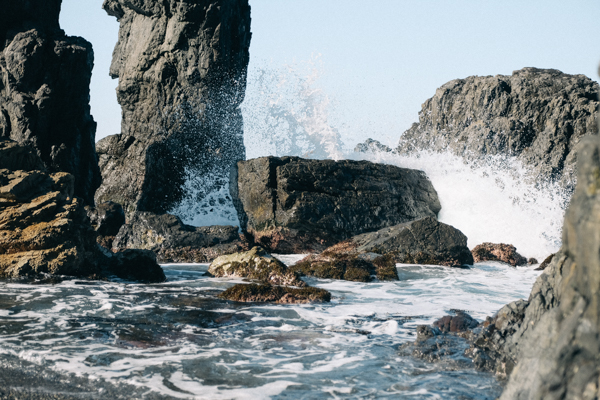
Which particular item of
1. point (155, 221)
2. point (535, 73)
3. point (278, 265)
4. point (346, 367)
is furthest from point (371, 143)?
point (346, 367)

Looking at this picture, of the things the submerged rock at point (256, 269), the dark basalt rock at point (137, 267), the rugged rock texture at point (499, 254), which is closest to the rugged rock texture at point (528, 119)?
the rugged rock texture at point (499, 254)

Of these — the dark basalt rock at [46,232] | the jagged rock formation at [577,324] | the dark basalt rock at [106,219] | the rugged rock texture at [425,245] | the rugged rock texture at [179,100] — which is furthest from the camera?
the rugged rock texture at [179,100]

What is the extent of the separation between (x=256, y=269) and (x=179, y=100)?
15.1m

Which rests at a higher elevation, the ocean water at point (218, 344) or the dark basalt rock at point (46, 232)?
the dark basalt rock at point (46, 232)

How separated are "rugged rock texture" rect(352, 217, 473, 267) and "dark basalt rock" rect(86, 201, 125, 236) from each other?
344 inches

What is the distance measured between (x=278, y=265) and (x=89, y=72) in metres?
13.5

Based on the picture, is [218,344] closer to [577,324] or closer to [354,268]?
[577,324]

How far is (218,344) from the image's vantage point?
5.45m

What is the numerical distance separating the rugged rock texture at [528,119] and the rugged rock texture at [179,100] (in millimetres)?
12701

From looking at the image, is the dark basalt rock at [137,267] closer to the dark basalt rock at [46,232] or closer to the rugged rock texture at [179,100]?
the dark basalt rock at [46,232]

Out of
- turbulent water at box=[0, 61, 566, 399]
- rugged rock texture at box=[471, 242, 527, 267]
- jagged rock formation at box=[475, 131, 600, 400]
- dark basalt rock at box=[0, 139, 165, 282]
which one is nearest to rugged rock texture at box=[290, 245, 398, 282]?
turbulent water at box=[0, 61, 566, 399]

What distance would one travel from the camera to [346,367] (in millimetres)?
4734

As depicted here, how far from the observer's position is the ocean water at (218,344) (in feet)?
13.5

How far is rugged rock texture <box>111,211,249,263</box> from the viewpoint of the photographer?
15477 millimetres
